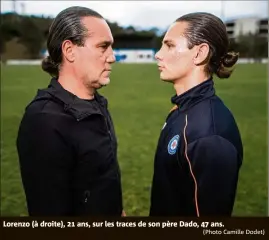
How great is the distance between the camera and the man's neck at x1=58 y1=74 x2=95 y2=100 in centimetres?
187

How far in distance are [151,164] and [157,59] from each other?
0.48 meters

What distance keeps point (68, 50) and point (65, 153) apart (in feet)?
1.45

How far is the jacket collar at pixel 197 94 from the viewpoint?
1.86m

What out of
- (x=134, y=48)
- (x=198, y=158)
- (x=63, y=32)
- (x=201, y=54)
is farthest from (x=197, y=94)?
(x=63, y=32)

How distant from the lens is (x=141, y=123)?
6.77ft

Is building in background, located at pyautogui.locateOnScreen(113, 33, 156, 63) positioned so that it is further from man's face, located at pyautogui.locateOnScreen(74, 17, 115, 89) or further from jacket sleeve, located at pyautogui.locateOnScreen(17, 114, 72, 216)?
jacket sleeve, located at pyautogui.locateOnScreen(17, 114, 72, 216)

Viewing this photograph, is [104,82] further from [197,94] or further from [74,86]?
[197,94]

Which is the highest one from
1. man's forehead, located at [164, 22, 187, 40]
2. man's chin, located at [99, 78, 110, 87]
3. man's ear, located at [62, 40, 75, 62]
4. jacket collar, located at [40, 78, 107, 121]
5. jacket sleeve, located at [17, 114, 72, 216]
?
man's forehead, located at [164, 22, 187, 40]

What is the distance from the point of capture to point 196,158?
179 centimetres

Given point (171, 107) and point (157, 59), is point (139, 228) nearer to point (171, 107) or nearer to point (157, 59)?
point (171, 107)

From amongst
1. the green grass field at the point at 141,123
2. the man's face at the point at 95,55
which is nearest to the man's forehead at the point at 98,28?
the man's face at the point at 95,55

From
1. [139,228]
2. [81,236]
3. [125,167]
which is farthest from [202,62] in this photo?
[81,236]

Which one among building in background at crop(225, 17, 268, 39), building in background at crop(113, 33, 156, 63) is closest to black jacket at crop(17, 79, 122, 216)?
building in background at crop(113, 33, 156, 63)

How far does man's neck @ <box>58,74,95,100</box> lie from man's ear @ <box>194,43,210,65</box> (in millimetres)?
497
